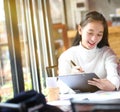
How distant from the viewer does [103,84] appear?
6.77 ft

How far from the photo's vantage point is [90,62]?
2299mm

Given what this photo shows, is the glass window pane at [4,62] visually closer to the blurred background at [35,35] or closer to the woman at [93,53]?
the blurred background at [35,35]

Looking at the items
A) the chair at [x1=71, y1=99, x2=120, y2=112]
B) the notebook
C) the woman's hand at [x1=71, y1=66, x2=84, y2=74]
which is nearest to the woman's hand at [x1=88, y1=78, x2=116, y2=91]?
the notebook

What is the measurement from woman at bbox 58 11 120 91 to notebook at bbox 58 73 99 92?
0.13 meters

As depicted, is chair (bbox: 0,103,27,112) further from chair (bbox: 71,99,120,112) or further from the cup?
the cup

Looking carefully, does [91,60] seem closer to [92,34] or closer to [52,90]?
[92,34]

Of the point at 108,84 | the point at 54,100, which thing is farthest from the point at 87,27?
the point at 54,100

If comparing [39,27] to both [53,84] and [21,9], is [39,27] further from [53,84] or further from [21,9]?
[53,84]

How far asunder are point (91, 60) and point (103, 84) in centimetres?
30

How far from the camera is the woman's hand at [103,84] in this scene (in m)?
2.03

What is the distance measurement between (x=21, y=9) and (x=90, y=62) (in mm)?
1164

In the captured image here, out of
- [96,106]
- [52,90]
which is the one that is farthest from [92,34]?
[96,106]

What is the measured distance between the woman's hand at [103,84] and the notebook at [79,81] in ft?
0.11

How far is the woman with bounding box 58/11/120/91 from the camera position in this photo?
222 cm
